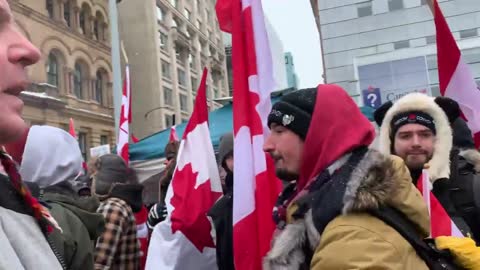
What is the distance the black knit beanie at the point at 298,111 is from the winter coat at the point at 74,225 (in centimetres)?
85

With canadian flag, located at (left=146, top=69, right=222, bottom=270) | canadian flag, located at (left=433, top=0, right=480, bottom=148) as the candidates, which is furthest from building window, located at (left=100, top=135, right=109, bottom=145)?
canadian flag, located at (left=433, top=0, right=480, bottom=148)

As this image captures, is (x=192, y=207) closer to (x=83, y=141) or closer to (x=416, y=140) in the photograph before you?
(x=416, y=140)

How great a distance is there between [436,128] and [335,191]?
1.53 m

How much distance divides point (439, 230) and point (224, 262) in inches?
50.3

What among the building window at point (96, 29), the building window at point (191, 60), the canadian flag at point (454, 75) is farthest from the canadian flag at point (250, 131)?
the building window at point (191, 60)

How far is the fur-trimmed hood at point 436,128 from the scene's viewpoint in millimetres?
2711

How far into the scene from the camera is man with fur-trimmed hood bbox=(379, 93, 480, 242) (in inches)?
104

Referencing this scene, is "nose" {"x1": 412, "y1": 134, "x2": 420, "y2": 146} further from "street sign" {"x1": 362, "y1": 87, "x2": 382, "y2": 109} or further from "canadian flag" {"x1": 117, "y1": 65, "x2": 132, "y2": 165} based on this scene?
"street sign" {"x1": 362, "y1": 87, "x2": 382, "y2": 109}

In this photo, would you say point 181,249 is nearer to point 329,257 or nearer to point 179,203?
point 179,203

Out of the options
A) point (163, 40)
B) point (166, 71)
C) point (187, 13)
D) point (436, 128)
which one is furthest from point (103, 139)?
point (436, 128)

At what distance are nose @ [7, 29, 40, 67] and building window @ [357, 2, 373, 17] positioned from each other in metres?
16.1

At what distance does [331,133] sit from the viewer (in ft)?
5.98

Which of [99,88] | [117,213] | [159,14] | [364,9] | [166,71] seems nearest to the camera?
[117,213]

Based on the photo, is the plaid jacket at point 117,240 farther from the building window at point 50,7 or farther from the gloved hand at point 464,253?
the building window at point 50,7
